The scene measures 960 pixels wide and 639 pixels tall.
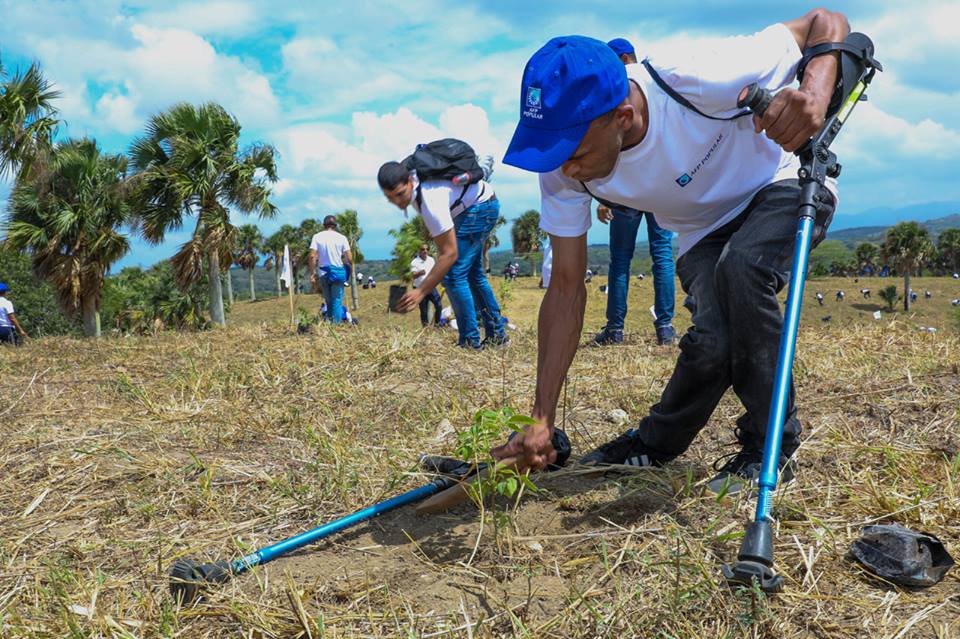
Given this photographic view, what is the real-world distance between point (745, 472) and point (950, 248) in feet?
306

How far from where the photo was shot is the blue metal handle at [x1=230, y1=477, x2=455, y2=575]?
2.10 metres

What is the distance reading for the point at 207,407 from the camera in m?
4.21

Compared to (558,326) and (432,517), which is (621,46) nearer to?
(558,326)

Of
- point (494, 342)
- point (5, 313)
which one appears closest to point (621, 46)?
point (494, 342)

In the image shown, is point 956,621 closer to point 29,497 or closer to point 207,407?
point 29,497

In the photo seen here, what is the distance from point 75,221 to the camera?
2195 cm

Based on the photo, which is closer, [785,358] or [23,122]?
[785,358]

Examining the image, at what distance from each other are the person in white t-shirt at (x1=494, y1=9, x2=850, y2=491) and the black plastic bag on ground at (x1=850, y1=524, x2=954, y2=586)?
0.40m

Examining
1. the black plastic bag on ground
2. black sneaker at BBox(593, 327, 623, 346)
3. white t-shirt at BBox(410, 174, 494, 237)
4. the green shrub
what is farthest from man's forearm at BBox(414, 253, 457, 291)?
the green shrub

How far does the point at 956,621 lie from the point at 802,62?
5.57ft

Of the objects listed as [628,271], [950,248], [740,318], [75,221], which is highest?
[75,221]

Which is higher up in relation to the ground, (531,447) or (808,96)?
(808,96)

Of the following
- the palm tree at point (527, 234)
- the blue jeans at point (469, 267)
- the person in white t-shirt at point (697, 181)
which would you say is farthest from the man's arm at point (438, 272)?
the palm tree at point (527, 234)

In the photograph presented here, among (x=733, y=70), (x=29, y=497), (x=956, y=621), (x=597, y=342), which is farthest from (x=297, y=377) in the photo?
(x=956, y=621)
